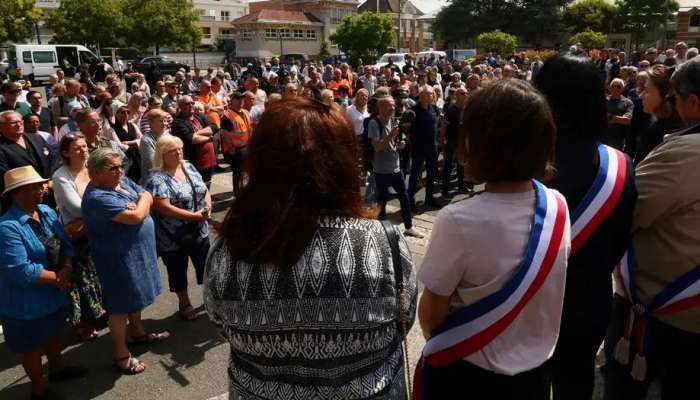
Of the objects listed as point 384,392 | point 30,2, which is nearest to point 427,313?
point 384,392

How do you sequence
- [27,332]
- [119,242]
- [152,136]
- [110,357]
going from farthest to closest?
[152,136]
[110,357]
[119,242]
[27,332]

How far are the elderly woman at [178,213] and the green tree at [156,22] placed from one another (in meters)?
50.7

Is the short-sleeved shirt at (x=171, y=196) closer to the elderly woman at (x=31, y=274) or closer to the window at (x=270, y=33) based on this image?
the elderly woman at (x=31, y=274)

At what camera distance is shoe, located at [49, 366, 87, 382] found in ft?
11.9

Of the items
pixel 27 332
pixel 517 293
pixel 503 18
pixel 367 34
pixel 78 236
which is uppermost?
pixel 503 18

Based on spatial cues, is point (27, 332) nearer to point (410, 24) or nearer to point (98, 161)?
point (98, 161)

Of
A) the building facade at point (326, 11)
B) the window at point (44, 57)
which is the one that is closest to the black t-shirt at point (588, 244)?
the window at point (44, 57)

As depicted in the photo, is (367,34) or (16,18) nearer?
(16,18)

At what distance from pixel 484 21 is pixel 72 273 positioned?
225 feet

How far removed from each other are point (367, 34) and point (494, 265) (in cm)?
5493

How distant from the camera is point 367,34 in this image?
5381cm

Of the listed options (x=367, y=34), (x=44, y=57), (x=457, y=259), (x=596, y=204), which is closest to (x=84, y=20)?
(x=44, y=57)

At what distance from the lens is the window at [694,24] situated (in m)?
56.3

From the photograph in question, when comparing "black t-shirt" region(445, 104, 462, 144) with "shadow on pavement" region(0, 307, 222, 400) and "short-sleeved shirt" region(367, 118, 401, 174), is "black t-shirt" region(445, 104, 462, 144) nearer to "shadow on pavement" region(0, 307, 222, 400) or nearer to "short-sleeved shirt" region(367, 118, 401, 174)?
"short-sleeved shirt" region(367, 118, 401, 174)
